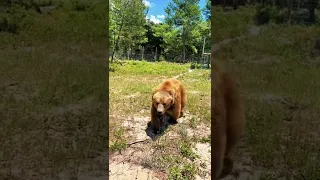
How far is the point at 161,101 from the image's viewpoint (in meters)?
2.38

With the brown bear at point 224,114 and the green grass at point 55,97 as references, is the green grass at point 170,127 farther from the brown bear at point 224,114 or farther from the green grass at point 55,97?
the brown bear at point 224,114

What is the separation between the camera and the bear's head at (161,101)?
2365mm

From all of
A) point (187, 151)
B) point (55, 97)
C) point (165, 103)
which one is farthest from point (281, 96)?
point (55, 97)

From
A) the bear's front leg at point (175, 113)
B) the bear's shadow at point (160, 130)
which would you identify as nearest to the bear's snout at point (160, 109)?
the bear's shadow at point (160, 130)

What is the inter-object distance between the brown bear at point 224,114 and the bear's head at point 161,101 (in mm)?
974

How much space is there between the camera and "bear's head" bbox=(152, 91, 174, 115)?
237 cm

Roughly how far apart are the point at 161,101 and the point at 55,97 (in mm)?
1215

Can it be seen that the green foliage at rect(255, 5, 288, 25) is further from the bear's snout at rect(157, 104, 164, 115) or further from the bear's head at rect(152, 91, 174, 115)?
the bear's snout at rect(157, 104, 164, 115)

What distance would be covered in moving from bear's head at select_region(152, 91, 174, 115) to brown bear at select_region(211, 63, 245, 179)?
0.97 metres

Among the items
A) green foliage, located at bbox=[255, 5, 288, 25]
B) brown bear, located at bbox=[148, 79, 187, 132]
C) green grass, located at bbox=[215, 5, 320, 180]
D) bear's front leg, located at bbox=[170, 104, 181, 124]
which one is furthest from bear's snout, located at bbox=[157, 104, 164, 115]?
green foliage, located at bbox=[255, 5, 288, 25]

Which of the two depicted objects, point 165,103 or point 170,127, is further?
point 170,127

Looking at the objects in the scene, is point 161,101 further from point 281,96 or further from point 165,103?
point 281,96

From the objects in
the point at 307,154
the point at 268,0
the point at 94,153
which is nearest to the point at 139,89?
the point at 94,153

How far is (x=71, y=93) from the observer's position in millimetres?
3041
